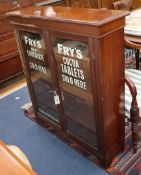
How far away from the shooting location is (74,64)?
4.47 feet

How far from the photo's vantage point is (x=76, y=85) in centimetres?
144

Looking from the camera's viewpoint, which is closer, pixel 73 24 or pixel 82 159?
pixel 73 24

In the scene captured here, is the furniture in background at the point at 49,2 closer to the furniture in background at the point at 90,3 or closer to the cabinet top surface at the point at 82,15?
the furniture in background at the point at 90,3

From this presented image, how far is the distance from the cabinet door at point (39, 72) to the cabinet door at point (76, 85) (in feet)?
0.37

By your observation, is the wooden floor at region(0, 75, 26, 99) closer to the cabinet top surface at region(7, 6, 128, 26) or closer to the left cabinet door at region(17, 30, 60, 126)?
the left cabinet door at region(17, 30, 60, 126)

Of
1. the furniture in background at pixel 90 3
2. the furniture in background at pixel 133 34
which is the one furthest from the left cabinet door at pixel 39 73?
the furniture in background at pixel 90 3

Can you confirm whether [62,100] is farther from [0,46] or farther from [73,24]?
[0,46]

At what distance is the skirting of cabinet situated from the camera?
2672 millimetres

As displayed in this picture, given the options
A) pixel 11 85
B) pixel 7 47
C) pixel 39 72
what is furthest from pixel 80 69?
pixel 11 85

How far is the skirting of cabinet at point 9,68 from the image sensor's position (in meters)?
2.67

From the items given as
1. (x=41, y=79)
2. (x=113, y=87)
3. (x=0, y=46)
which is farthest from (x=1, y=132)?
(x=113, y=87)

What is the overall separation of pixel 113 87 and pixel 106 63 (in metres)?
0.18

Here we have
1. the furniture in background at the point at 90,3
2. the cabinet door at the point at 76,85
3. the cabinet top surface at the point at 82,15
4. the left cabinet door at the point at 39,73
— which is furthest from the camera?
the furniture in background at the point at 90,3

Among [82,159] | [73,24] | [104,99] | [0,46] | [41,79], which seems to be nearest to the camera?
[73,24]
